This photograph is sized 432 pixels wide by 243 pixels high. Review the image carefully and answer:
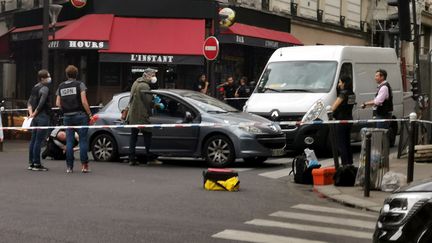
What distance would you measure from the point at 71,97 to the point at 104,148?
8.37 ft

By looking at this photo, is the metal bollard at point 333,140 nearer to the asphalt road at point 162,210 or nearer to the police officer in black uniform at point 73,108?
the asphalt road at point 162,210

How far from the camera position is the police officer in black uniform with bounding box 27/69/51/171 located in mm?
12336

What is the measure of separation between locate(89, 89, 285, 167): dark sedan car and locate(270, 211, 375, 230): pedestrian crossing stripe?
453 cm

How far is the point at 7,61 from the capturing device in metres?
28.9

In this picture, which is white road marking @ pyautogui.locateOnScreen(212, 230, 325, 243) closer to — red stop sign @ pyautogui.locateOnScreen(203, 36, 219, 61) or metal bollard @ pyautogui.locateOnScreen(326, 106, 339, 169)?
metal bollard @ pyautogui.locateOnScreen(326, 106, 339, 169)

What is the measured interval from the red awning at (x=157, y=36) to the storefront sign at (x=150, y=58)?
0.14 metres

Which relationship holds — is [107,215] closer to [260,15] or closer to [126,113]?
[126,113]

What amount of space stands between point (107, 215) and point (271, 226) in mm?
1913

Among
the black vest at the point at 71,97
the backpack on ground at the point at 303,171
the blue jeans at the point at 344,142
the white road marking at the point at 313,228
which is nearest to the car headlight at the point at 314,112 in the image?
the blue jeans at the point at 344,142

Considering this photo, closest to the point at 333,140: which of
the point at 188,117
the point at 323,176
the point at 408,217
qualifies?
the point at 323,176

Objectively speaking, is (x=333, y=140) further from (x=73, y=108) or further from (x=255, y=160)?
(x=73, y=108)

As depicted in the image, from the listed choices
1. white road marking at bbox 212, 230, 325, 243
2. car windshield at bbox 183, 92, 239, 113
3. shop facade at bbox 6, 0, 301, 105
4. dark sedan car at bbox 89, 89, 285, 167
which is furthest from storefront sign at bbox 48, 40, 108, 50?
white road marking at bbox 212, 230, 325, 243

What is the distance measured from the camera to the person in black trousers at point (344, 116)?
12.6 meters

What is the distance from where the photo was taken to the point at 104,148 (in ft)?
47.6
